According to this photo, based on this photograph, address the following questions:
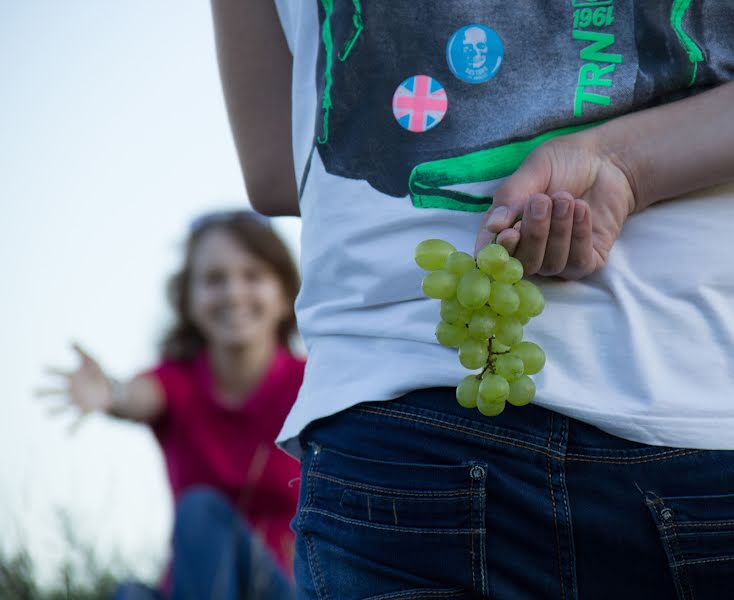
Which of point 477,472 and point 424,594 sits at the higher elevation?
point 477,472

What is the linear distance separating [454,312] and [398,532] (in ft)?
0.91

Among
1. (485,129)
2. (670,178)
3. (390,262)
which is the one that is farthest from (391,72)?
(670,178)

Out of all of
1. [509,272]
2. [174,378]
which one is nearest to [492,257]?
[509,272]

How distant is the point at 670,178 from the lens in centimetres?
112

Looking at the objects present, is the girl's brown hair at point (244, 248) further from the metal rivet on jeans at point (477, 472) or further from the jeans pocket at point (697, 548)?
the jeans pocket at point (697, 548)

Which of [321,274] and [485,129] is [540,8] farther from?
[321,274]

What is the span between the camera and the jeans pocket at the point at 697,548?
1.06 m

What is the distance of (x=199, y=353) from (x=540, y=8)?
14.0 feet

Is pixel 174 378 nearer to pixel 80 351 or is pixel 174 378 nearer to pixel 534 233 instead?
pixel 80 351

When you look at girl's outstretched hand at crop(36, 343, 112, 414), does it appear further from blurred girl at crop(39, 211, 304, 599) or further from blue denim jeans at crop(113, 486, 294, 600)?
blue denim jeans at crop(113, 486, 294, 600)

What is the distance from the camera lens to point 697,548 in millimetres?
1062

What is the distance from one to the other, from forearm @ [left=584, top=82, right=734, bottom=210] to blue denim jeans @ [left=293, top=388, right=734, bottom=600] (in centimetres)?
31

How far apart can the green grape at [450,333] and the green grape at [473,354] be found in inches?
0.4

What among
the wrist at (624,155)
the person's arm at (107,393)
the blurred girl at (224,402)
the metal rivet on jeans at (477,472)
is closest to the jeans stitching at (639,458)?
the metal rivet on jeans at (477,472)
